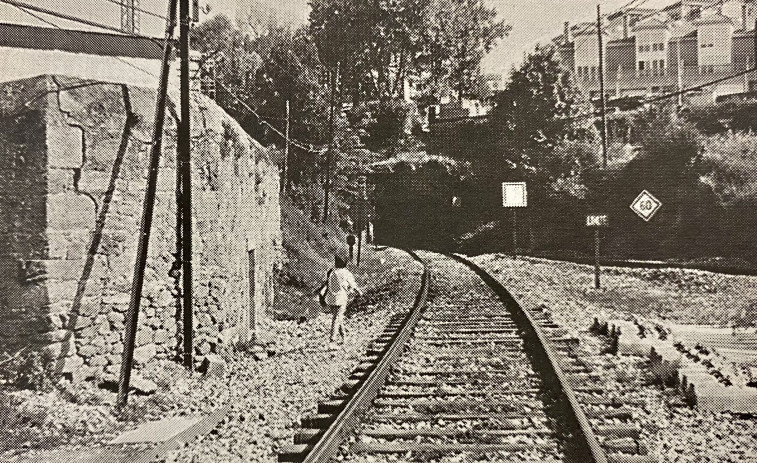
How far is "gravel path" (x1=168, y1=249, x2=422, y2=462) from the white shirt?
63cm

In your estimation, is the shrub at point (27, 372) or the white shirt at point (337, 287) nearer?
the shrub at point (27, 372)

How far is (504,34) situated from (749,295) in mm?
6962

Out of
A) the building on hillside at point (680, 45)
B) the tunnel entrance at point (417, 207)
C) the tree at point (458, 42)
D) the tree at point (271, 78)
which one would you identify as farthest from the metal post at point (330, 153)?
the building on hillside at point (680, 45)

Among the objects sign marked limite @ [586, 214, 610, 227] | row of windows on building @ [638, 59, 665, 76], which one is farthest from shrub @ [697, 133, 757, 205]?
sign marked limite @ [586, 214, 610, 227]

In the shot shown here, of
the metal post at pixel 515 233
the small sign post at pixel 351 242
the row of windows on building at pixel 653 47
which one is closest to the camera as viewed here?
the row of windows on building at pixel 653 47

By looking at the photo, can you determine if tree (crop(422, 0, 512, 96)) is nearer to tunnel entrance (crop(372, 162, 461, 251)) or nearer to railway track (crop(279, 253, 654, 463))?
railway track (crop(279, 253, 654, 463))

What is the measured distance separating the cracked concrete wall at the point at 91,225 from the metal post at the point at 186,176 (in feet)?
0.52

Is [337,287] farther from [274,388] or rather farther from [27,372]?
[27,372]

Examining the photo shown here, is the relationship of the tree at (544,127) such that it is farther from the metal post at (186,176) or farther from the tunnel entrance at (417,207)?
the metal post at (186,176)

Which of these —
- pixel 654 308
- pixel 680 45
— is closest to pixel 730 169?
pixel 654 308

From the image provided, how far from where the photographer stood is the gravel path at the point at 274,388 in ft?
15.5

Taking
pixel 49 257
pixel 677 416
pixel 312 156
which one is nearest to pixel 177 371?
pixel 49 257

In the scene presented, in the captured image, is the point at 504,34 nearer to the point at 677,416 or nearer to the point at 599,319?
the point at 677,416

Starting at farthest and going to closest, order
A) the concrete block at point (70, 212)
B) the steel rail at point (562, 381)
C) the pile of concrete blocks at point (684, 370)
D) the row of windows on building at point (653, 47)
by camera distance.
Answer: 1. the row of windows on building at point (653, 47)
2. the concrete block at point (70, 212)
3. the pile of concrete blocks at point (684, 370)
4. the steel rail at point (562, 381)
